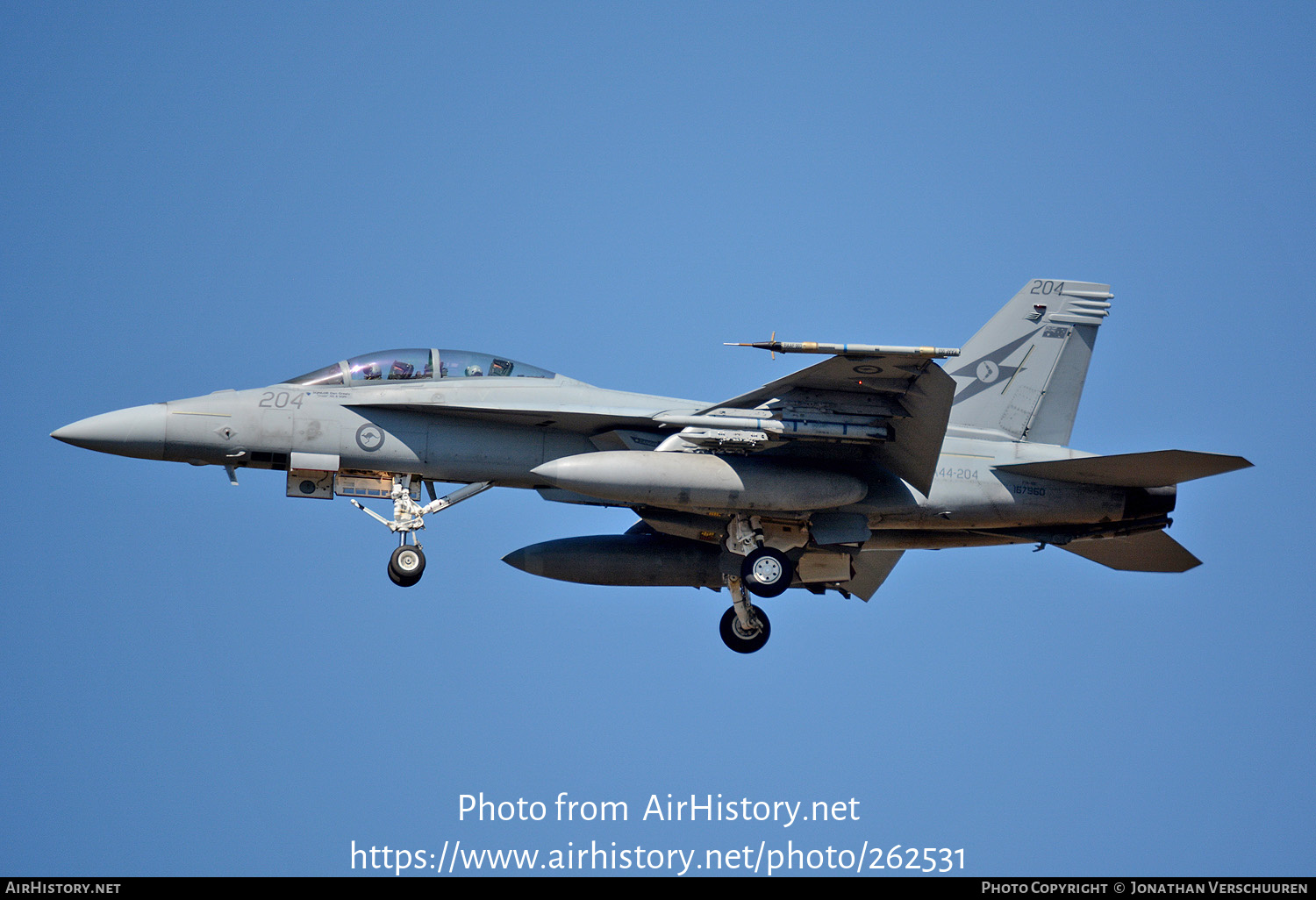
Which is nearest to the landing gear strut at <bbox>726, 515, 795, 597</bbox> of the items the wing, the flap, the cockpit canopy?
the wing

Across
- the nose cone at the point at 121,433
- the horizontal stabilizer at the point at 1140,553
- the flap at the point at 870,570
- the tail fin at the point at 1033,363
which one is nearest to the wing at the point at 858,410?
the tail fin at the point at 1033,363

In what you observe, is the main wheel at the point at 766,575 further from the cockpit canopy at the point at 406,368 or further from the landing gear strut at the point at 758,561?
the cockpit canopy at the point at 406,368

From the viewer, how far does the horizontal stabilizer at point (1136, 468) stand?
52.7 ft

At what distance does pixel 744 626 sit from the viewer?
19.1 m

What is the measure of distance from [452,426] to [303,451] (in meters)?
1.75

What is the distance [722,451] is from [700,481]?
0.60 meters

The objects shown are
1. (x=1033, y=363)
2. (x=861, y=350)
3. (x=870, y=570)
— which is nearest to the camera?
(x=861, y=350)

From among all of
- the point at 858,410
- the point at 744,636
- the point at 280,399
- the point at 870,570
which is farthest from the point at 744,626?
the point at 280,399

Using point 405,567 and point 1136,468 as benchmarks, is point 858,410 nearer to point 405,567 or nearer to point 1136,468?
point 1136,468

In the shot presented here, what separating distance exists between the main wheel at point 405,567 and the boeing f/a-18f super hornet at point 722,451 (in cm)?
2

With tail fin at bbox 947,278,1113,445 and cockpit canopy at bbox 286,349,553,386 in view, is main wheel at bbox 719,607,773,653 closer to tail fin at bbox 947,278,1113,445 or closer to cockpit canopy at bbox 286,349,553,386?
tail fin at bbox 947,278,1113,445

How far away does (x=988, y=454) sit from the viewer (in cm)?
1750

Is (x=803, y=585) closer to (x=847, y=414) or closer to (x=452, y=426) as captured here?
(x=847, y=414)
